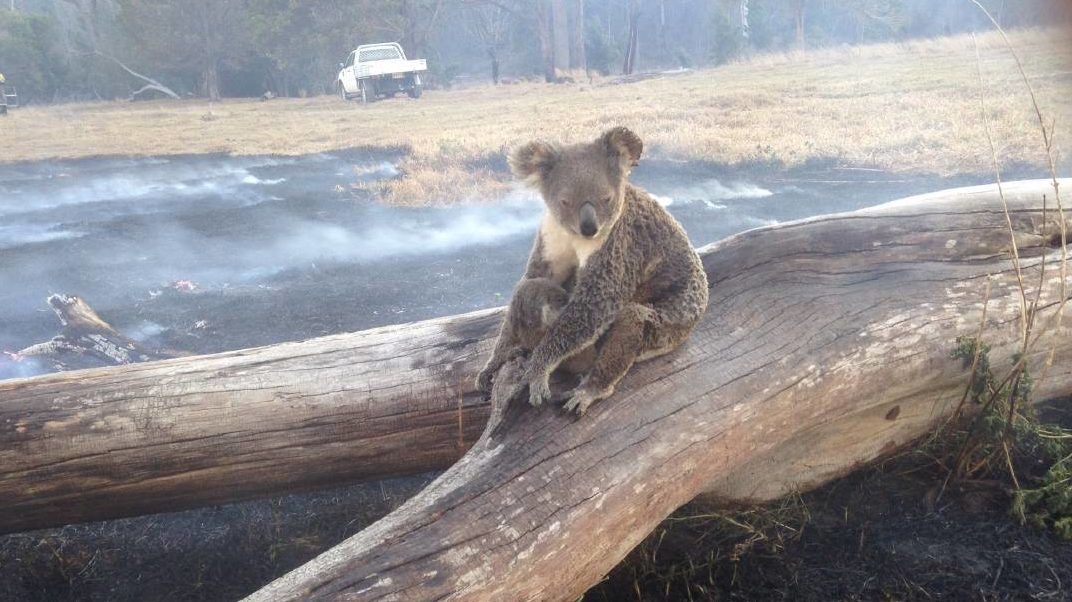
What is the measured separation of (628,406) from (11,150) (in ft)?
11.7

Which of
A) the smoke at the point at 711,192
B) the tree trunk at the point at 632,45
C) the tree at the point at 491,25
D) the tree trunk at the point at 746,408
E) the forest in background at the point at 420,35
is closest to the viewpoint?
the tree trunk at the point at 746,408

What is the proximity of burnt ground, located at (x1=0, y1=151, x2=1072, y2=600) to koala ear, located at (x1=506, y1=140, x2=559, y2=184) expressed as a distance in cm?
145

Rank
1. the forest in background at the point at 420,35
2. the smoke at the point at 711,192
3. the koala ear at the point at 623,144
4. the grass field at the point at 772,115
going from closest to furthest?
the koala ear at the point at 623,144, the forest in background at the point at 420,35, the grass field at the point at 772,115, the smoke at the point at 711,192

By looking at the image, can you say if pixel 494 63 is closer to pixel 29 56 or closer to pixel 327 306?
pixel 327 306

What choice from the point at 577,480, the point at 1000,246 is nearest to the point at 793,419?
the point at 577,480

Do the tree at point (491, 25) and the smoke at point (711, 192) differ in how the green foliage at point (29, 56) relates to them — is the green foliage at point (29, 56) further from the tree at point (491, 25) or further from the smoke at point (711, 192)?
the smoke at point (711, 192)

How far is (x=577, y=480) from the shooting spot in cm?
213

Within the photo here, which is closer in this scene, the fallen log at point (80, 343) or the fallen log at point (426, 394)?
the fallen log at point (426, 394)

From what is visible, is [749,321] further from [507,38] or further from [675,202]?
[507,38]

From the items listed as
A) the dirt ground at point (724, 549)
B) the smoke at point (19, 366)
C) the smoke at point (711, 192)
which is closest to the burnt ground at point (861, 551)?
the dirt ground at point (724, 549)

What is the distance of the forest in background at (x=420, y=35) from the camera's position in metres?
3.85

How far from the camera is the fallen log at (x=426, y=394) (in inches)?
111

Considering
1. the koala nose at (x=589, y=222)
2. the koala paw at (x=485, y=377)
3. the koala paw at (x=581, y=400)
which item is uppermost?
the koala nose at (x=589, y=222)

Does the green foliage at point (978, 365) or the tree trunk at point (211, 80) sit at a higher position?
the tree trunk at point (211, 80)
